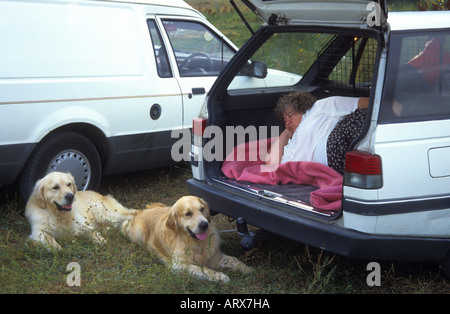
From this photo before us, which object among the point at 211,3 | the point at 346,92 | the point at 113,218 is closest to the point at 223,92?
the point at 346,92

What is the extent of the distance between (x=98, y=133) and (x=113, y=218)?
0.89 meters

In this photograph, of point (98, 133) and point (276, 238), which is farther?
point (98, 133)

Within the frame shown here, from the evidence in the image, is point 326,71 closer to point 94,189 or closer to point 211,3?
point 94,189

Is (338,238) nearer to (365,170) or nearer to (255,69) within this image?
(365,170)

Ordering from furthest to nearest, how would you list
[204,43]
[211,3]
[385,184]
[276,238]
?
1. [211,3]
2. [204,43]
3. [276,238]
4. [385,184]

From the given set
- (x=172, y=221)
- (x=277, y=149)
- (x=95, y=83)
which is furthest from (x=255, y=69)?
(x=172, y=221)

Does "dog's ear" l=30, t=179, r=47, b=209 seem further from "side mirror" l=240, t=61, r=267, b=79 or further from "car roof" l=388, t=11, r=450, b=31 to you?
"car roof" l=388, t=11, r=450, b=31

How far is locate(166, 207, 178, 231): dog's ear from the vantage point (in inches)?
174

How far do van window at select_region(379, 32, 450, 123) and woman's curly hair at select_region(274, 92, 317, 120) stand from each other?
146 cm

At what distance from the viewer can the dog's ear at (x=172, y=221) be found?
4418mm

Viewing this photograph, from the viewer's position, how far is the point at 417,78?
379cm

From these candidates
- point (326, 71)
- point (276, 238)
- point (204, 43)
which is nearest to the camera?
point (276, 238)

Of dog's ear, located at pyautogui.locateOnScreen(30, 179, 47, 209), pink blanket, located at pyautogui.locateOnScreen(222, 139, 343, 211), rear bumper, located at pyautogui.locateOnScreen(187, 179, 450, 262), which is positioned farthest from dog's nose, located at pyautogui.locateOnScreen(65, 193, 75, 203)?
rear bumper, located at pyautogui.locateOnScreen(187, 179, 450, 262)

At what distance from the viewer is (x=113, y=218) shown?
542 centimetres
